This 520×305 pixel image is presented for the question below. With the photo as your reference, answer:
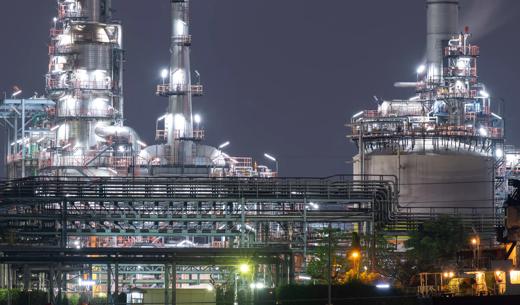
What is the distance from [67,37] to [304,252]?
40447mm

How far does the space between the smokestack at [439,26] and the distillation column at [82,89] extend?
21383 millimetres

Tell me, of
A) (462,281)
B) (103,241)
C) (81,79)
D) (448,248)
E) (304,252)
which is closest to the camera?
(462,281)

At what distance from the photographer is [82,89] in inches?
4070

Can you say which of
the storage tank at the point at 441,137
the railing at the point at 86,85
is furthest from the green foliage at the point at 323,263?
the railing at the point at 86,85

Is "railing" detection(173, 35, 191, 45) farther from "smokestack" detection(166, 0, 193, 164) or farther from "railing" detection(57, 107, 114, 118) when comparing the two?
"railing" detection(57, 107, 114, 118)

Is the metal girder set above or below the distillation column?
below

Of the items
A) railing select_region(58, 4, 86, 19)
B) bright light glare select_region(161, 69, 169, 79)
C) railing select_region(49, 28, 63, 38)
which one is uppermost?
railing select_region(58, 4, 86, 19)

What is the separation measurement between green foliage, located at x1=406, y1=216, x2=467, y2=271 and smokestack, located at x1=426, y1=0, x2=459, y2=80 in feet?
73.0

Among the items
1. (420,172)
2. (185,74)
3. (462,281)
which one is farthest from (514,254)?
(185,74)

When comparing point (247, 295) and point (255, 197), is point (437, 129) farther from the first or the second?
point (247, 295)

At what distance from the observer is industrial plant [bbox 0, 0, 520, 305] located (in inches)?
2854

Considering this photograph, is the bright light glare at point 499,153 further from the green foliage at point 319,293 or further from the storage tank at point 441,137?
the green foliage at point 319,293

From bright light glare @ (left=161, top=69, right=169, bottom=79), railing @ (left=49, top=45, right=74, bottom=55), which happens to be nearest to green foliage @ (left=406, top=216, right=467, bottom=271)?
bright light glare @ (left=161, top=69, right=169, bottom=79)

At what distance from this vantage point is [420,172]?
9400cm
